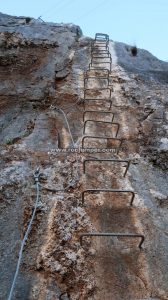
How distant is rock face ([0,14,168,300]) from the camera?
10.6 feet

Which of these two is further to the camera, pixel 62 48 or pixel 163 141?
pixel 62 48

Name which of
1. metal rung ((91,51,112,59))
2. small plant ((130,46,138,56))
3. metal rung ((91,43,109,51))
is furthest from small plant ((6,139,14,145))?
small plant ((130,46,138,56))

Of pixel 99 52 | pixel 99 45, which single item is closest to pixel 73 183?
pixel 99 52

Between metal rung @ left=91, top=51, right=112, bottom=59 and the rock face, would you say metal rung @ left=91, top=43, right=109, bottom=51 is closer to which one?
metal rung @ left=91, top=51, right=112, bottom=59

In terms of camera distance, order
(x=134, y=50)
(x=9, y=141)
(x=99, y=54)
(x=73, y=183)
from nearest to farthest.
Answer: (x=73, y=183) → (x=9, y=141) → (x=99, y=54) → (x=134, y=50)

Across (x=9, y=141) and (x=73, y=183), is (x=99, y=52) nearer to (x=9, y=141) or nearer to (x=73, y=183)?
(x=9, y=141)

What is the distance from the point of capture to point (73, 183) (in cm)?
447

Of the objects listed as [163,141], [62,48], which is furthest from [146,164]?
[62,48]

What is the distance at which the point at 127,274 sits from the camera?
3.30m

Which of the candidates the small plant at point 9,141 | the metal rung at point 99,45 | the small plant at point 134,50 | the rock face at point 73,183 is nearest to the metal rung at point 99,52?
the metal rung at point 99,45

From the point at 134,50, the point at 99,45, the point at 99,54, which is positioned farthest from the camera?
the point at 134,50

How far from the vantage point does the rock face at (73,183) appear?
3238 millimetres

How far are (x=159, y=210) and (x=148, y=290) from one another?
1230mm

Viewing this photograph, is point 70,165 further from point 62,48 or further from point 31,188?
point 62,48
